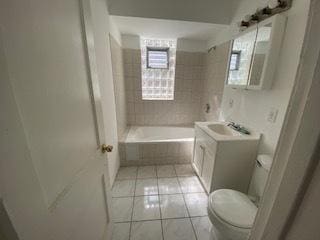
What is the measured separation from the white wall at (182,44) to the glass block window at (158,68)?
10 cm

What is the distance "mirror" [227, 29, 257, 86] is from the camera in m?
1.53

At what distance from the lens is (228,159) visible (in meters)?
1.50

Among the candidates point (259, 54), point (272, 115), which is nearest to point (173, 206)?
point (272, 115)

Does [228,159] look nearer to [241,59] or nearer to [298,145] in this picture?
[241,59]

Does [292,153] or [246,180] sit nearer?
[292,153]

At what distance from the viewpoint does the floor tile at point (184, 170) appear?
7.09ft

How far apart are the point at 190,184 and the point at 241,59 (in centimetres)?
167

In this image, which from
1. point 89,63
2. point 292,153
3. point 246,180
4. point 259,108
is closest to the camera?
point 292,153

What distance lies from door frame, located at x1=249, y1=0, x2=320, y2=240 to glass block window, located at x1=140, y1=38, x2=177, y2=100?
2706 mm

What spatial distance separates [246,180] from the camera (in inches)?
63.2

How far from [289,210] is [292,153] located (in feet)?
0.46

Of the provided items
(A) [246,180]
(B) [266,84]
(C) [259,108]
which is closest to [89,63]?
(B) [266,84]

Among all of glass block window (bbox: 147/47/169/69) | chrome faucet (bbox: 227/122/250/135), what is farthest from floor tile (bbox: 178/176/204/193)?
glass block window (bbox: 147/47/169/69)

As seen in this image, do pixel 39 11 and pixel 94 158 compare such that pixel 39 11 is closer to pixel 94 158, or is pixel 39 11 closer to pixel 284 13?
pixel 94 158
